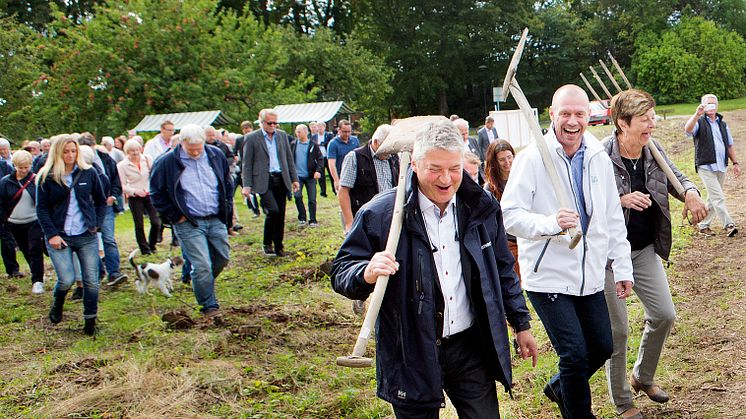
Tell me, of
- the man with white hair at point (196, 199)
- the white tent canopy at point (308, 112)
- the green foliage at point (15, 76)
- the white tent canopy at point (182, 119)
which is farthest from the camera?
the green foliage at point (15, 76)

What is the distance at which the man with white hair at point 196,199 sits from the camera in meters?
7.23

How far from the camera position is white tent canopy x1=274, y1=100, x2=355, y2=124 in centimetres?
2533

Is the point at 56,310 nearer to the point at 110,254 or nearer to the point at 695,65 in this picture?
the point at 110,254

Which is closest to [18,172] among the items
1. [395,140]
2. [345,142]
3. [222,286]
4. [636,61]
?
[222,286]

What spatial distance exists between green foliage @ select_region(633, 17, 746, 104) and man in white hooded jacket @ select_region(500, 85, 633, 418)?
141ft

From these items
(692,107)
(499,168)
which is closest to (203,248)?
(499,168)

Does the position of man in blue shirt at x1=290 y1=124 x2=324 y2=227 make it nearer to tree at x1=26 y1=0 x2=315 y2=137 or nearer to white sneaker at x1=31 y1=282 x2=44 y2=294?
white sneaker at x1=31 y1=282 x2=44 y2=294

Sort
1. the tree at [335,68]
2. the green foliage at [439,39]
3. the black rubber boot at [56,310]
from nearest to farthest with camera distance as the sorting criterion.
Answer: the black rubber boot at [56,310]
the tree at [335,68]
the green foliage at [439,39]

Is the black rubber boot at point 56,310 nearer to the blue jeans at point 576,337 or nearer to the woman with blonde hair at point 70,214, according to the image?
the woman with blonde hair at point 70,214

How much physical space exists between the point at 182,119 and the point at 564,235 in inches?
797

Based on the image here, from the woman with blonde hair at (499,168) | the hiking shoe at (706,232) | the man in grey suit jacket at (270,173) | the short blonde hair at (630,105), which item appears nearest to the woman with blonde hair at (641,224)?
the short blonde hair at (630,105)

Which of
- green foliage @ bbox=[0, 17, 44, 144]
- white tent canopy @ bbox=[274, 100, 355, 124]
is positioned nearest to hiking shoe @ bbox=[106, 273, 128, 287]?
white tent canopy @ bbox=[274, 100, 355, 124]

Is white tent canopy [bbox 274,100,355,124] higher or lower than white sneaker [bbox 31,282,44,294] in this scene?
higher

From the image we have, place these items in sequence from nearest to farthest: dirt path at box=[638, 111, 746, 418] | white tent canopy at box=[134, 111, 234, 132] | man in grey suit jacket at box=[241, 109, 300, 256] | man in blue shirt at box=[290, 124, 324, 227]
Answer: dirt path at box=[638, 111, 746, 418] → man in grey suit jacket at box=[241, 109, 300, 256] → man in blue shirt at box=[290, 124, 324, 227] → white tent canopy at box=[134, 111, 234, 132]
